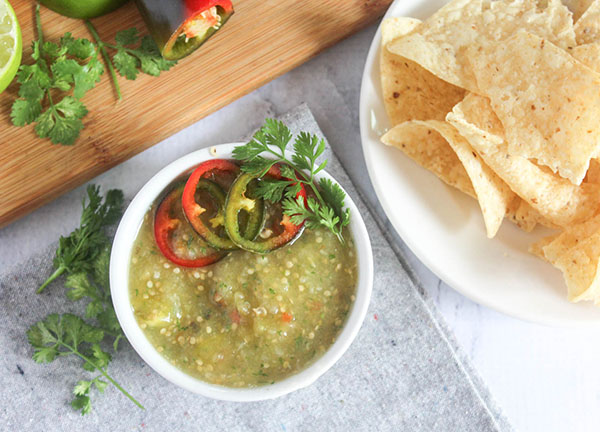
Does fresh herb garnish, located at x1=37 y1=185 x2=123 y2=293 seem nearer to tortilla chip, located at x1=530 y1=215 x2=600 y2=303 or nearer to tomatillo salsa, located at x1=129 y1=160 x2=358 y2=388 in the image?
tomatillo salsa, located at x1=129 y1=160 x2=358 y2=388

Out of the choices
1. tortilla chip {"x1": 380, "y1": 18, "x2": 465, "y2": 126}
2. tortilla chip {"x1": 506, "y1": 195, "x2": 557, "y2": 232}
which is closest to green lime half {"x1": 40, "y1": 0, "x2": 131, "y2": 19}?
tortilla chip {"x1": 380, "y1": 18, "x2": 465, "y2": 126}

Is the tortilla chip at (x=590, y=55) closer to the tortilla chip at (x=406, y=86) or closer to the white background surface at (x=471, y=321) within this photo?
the tortilla chip at (x=406, y=86)

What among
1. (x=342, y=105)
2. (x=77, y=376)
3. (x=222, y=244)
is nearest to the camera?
(x=222, y=244)

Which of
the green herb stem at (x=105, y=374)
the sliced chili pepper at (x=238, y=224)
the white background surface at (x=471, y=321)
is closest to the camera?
the sliced chili pepper at (x=238, y=224)

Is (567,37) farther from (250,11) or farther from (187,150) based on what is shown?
(187,150)

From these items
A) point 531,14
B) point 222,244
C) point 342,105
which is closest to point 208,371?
point 222,244

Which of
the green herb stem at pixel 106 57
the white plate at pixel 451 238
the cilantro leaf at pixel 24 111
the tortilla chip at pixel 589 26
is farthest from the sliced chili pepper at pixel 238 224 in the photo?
the tortilla chip at pixel 589 26
